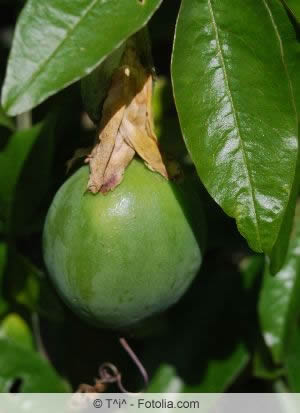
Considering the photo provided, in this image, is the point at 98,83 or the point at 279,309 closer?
the point at 98,83

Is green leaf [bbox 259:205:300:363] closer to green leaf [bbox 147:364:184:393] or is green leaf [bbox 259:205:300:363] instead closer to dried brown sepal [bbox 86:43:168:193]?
green leaf [bbox 147:364:184:393]

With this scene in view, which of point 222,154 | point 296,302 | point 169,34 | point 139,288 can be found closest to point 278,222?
point 222,154

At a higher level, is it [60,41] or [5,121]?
[60,41]

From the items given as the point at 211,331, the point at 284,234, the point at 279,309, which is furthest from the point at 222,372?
the point at 284,234

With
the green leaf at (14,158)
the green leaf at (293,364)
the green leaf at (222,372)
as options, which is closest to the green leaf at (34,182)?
the green leaf at (14,158)

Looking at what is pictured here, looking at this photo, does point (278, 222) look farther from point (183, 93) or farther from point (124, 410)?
point (124, 410)

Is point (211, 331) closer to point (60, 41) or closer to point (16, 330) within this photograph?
point (16, 330)
